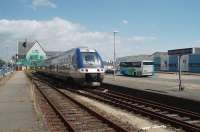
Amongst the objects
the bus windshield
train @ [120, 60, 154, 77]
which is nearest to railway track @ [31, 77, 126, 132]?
train @ [120, 60, 154, 77]

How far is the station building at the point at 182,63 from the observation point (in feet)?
242

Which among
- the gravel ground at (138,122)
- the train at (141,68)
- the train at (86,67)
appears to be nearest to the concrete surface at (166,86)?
the train at (86,67)

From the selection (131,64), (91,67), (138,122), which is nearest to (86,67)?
(91,67)

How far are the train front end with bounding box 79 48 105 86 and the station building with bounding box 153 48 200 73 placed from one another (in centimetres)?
3683

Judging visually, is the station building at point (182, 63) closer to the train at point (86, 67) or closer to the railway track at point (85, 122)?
the train at point (86, 67)

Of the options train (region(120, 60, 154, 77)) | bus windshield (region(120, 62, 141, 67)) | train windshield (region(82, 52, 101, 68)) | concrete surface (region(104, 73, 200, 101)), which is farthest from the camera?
bus windshield (region(120, 62, 141, 67))

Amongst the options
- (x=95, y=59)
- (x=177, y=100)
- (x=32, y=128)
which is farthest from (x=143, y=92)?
(x=32, y=128)

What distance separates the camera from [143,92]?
2255cm

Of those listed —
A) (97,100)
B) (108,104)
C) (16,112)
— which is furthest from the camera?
(97,100)

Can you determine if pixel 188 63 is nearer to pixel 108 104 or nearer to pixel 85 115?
pixel 108 104

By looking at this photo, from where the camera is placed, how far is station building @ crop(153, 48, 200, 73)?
7386cm

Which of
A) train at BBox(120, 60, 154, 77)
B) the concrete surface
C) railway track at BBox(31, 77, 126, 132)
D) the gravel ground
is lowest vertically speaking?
the gravel ground

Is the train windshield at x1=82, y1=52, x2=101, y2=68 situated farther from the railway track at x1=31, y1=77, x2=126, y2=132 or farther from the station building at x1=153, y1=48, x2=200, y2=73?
the station building at x1=153, y1=48, x2=200, y2=73

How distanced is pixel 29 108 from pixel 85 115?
7.97ft
